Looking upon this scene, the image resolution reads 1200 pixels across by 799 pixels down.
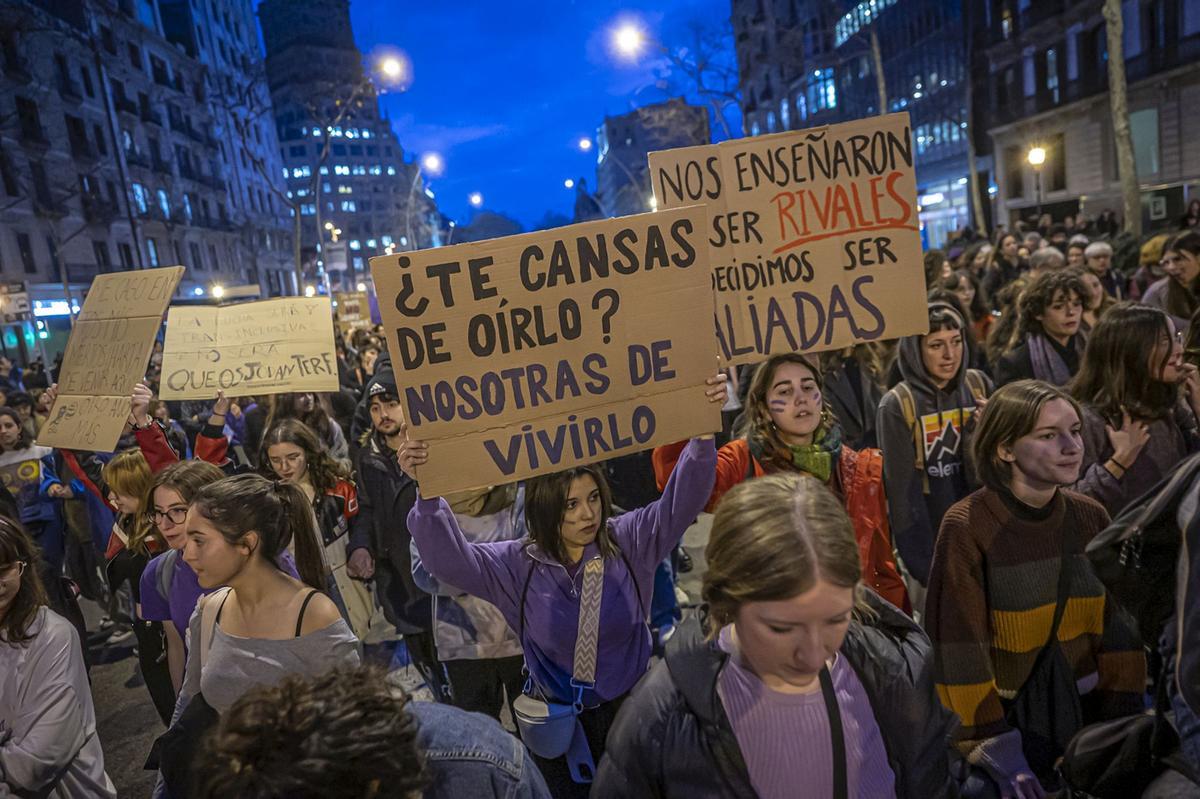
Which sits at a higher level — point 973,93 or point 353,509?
point 973,93

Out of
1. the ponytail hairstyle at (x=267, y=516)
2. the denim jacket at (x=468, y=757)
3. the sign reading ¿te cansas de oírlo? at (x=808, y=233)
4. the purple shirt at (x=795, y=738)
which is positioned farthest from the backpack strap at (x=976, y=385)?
the ponytail hairstyle at (x=267, y=516)

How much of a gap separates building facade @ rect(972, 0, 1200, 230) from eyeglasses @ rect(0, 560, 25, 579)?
23306mm

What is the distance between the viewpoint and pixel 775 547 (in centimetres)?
165

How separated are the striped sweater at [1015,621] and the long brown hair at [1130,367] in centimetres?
113

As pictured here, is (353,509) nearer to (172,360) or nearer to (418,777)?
(172,360)

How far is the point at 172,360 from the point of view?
5289mm

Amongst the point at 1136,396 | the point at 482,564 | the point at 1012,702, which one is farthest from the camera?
the point at 1136,396

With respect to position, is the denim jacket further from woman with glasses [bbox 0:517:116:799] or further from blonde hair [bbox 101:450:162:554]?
blonde hair [bbox 101:450:162:554]

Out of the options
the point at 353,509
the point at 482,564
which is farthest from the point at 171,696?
the point at 482,564

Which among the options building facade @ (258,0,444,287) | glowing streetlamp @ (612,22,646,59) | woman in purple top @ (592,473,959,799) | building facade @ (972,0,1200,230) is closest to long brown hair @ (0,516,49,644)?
woman in purple top @ (592,473,959,799)

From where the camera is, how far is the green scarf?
3.17m

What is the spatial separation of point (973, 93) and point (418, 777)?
45.3 metres

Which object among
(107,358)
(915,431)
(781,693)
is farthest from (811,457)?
(107,358)

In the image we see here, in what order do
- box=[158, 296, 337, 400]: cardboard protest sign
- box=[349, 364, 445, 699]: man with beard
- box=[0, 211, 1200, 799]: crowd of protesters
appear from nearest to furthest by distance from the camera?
box=[0, 211, 1200, 799]: crowd of protesters, box=[349, 364, 445, 699]: man with beard, box=[158, 296, 337, 400]: cardboard protest sign
